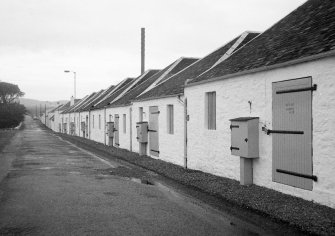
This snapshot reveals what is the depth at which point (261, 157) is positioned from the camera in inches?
420

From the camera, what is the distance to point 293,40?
35.3 feet

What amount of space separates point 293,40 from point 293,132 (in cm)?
288

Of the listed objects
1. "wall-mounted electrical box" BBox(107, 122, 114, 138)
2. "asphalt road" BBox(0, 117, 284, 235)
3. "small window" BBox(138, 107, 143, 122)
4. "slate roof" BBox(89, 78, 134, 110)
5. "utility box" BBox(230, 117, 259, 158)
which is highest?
"slate roof" BBox(89, 78, 134, 110)

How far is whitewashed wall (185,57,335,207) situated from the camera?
824 cm

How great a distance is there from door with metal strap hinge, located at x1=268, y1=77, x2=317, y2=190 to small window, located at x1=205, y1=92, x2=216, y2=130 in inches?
159

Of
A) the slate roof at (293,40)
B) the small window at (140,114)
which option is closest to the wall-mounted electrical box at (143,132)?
the small window at (140,114)

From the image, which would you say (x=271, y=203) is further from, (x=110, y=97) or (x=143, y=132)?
(x=110, y=97)

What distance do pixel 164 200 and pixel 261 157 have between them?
3097 mm

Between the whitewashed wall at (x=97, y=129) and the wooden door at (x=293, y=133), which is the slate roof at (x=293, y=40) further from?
the whitewashed wall at (x=97, y=129)

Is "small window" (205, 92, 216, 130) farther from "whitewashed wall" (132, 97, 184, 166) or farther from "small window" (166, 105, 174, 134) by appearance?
"small window" (166, 105, 174, 134)

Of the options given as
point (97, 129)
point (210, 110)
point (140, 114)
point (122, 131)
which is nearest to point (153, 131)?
point (140, 114)

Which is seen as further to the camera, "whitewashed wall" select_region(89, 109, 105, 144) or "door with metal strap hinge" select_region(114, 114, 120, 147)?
"whitewashed wall" select_region(89, 109, 105, 144)

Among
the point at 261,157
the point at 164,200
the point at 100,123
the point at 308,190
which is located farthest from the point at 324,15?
the point at 100,123

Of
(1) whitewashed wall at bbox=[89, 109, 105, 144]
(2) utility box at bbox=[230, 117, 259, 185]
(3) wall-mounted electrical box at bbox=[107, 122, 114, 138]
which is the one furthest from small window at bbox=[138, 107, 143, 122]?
(2) utility box at bbox=[230, 117, 259, 185]
